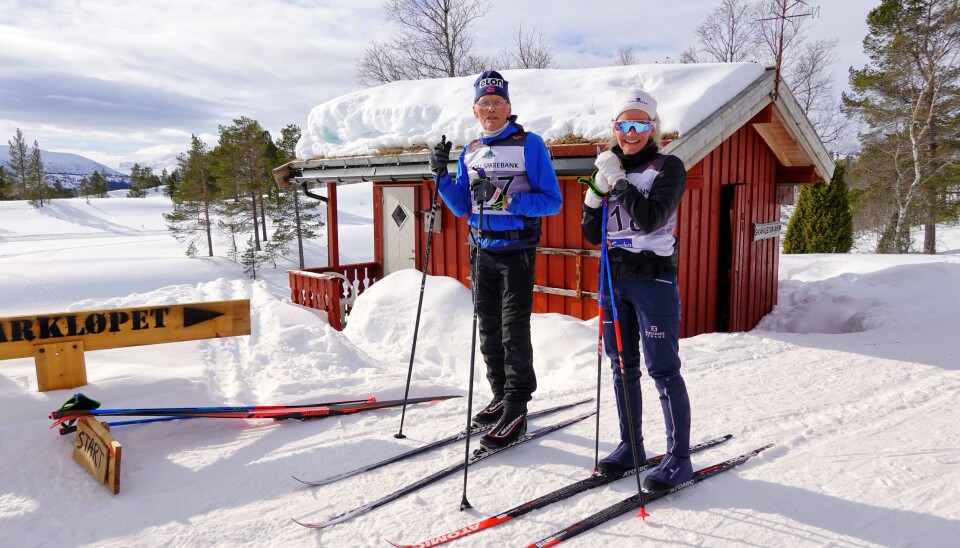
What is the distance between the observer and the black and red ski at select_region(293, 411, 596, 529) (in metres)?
2.58

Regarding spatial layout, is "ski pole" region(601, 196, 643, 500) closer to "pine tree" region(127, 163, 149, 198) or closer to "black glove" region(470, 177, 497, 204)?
"black glove" region(470, 177, 497, 204)

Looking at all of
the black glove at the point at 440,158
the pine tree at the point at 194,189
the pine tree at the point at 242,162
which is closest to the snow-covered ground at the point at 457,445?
the black glove at the point at 440,158

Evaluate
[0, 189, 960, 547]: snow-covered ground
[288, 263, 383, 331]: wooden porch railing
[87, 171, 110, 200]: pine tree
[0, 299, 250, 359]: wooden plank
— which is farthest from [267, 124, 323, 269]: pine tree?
[87, 171, 110, 200]: pine tree

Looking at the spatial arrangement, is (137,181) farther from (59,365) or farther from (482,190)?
(482,190)

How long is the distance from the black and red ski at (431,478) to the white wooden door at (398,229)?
601cm

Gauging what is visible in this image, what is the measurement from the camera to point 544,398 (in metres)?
4.34

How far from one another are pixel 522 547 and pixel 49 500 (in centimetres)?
233

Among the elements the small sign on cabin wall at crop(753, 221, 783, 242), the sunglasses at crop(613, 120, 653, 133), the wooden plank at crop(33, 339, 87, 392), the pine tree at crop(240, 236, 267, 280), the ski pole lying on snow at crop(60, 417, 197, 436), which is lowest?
the pine tree at crop(240, 236, 267, 280)

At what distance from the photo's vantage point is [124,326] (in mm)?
3834

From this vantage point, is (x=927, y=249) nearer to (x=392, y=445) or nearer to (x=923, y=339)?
(x=923, y=339)

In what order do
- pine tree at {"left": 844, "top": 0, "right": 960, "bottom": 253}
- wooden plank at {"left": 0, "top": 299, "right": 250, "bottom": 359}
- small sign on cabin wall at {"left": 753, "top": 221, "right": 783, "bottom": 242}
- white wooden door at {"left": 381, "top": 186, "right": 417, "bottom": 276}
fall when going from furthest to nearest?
pine tree at {"left": 844, "top": 0, "right": 960, "bottom": 253}, white wooden door at {"left": 381, "top": 186, "right": 417, "bottom": 276}, small sign on cabin wall at {"left": 753, "top": 221, "right": 783, "bottom": 242}, wooden plank at {"left": 0, "top": 299, "right": 250, "bottom": 359}

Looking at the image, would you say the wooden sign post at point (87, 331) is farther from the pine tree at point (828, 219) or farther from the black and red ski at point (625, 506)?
the pine tree at point (828, 219)

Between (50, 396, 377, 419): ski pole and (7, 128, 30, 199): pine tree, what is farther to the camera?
(7, 128, 30, 199): pine tree

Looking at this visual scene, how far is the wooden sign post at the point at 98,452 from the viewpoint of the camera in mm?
2789
